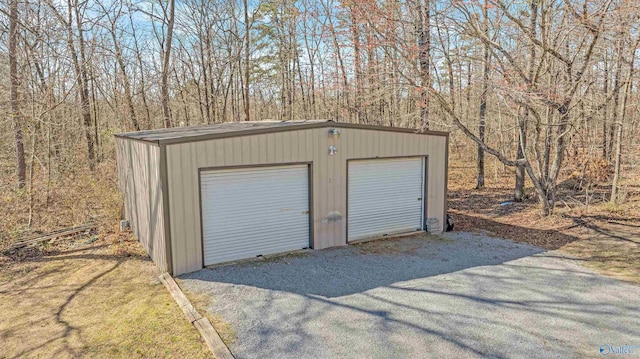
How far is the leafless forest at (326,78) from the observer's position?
8.24 meters

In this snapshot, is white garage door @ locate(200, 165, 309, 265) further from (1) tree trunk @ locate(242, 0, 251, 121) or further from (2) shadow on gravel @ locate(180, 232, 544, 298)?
(1) tree trunk @ locate(242, 0, 251, 121)

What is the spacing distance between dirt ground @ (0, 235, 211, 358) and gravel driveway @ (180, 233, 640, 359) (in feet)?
1.80

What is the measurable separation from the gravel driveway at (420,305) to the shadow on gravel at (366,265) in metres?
0.02

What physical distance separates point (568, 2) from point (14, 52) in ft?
40.4

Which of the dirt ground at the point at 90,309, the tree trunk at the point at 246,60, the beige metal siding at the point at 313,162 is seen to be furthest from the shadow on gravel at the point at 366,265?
the tree trunk at the point at 246,60

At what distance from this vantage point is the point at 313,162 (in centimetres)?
682

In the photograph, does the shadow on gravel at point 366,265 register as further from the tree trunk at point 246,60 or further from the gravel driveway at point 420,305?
the tree trunk at point 246,60

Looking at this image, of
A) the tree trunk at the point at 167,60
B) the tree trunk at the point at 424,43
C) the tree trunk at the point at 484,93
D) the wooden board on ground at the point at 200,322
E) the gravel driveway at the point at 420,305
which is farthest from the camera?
the tree trunk at the point at 167,60

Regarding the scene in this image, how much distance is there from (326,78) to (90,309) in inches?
470

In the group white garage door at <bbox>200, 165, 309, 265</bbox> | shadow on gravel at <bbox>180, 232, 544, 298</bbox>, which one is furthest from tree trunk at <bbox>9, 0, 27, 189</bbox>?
shadow on gravel at <bbox>180, 232, 544, 298</bbox>

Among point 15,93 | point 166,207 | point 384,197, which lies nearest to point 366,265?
point 384,197

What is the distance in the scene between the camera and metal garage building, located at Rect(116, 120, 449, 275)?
5.73 meters

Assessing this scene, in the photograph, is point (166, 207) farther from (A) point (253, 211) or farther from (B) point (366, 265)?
(B) point (366, 265)

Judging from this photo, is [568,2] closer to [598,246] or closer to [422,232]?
[598,246]
